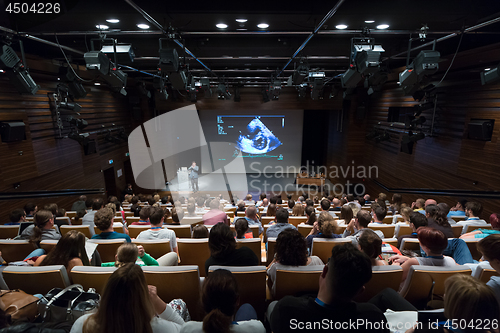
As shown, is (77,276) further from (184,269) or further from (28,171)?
(28,171)

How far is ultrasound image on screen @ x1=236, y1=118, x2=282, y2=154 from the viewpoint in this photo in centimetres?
1396

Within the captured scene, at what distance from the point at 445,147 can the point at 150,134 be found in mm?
11318

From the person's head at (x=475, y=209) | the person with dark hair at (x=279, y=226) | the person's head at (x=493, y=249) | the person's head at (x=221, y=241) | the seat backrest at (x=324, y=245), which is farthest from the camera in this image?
the person's head at (x=475, y=209)

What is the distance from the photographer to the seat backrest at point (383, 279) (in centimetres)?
216

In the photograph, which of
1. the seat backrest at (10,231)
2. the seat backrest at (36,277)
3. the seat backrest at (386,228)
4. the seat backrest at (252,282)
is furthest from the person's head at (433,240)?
the seat backrest at (10,231)

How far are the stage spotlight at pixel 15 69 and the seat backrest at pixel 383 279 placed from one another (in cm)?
589

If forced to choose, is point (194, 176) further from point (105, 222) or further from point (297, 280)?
point (297, 280)

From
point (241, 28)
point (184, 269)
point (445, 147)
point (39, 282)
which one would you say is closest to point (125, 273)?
point (184, 269)

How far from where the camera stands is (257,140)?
1428 cm

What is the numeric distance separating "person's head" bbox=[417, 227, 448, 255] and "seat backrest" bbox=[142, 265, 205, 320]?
6.83 feet

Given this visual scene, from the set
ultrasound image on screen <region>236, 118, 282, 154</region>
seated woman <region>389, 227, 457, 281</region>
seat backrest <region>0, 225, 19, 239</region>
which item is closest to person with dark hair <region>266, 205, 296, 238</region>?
seated woman <region>389, 227, 457, 281</region>

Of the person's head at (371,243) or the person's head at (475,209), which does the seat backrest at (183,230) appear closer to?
the person's head at (371,243)

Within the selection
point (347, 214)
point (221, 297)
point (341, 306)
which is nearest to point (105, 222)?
point (221, 297)

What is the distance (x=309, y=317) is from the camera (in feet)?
4.87
